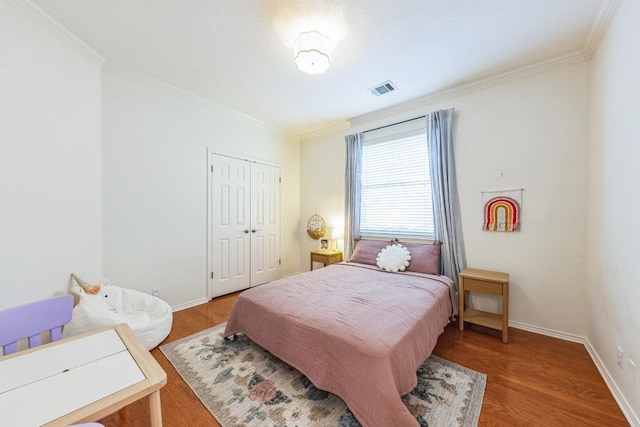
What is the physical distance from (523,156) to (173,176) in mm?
3906

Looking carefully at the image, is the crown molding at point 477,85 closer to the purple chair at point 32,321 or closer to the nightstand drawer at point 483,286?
the nightstand drawer at point 483,286

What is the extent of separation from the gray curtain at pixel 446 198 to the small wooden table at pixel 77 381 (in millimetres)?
2908

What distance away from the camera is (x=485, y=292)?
2480 millimetres

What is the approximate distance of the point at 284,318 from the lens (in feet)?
6.20

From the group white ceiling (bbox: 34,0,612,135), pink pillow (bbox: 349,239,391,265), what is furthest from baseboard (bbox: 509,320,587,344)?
white ceiling (bbox: 34,0,612,135)

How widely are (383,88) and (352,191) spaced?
147 centimetres

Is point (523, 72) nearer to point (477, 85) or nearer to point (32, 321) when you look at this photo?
point (477, 85)

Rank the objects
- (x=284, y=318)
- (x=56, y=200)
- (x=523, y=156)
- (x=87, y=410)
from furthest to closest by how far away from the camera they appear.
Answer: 1. (x=523, y=156)
2. (x=56, y=200)
3. (x=284, y=318)
4. (x=87, y=410)

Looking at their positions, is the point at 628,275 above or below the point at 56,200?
below

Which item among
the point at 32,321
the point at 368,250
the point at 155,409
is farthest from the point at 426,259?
the point at 32,321

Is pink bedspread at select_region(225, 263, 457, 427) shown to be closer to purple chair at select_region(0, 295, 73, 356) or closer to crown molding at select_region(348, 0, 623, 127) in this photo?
purple chair at select_region(0, 295, 73, 356)

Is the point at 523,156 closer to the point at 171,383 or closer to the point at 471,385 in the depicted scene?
the point at 471,385

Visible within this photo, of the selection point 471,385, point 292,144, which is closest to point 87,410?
point 471,385

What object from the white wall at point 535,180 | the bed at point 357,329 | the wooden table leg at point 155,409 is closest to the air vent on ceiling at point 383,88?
the white wall at point 535,180
